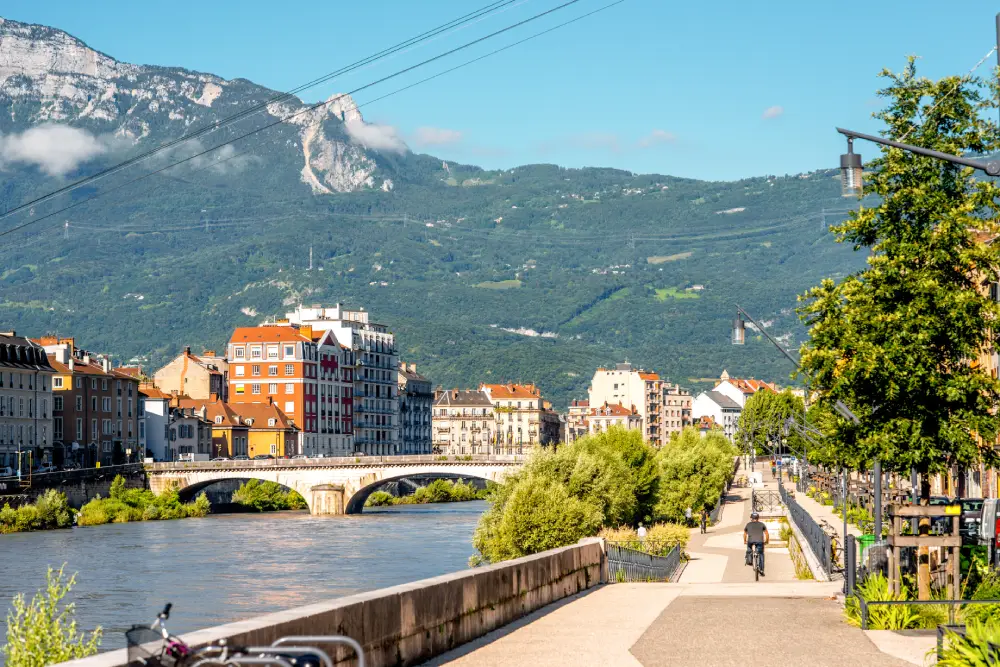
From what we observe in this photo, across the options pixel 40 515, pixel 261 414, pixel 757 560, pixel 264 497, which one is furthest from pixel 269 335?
pixel 757 560

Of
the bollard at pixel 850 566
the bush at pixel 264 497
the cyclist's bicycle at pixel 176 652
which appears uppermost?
the cyclist's bicycle at pixel 176 652

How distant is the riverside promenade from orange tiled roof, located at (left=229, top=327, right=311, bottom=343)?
169 m

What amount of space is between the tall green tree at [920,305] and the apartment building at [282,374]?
17000 cm

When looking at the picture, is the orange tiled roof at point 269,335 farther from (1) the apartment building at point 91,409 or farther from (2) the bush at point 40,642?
(2) the bush at point 40,642

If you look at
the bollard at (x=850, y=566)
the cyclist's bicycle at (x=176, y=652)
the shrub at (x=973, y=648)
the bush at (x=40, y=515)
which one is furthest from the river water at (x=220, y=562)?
the cyclist's bicycle at (x=176, y=652)

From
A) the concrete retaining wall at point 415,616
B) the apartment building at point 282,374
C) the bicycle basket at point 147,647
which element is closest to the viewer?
the bicycle basket at point 147,647

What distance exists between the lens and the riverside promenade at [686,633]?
55.3 feet

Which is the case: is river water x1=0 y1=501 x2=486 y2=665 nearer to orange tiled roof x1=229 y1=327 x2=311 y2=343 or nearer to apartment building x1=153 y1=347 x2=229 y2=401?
apartment building x1=153 y1=347 x2=229 y2=401

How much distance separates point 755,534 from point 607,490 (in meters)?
32.6

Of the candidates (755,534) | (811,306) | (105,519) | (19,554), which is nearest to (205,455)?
(105,519)

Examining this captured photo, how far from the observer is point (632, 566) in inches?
1366

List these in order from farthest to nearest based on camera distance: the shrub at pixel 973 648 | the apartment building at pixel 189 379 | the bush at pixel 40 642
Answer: the apartment building at pixel 189 379, the bush at pixel 40 642, the shrub at pixel 973 648

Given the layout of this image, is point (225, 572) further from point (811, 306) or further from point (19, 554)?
point (811, 306)

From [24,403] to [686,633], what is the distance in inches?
4826
